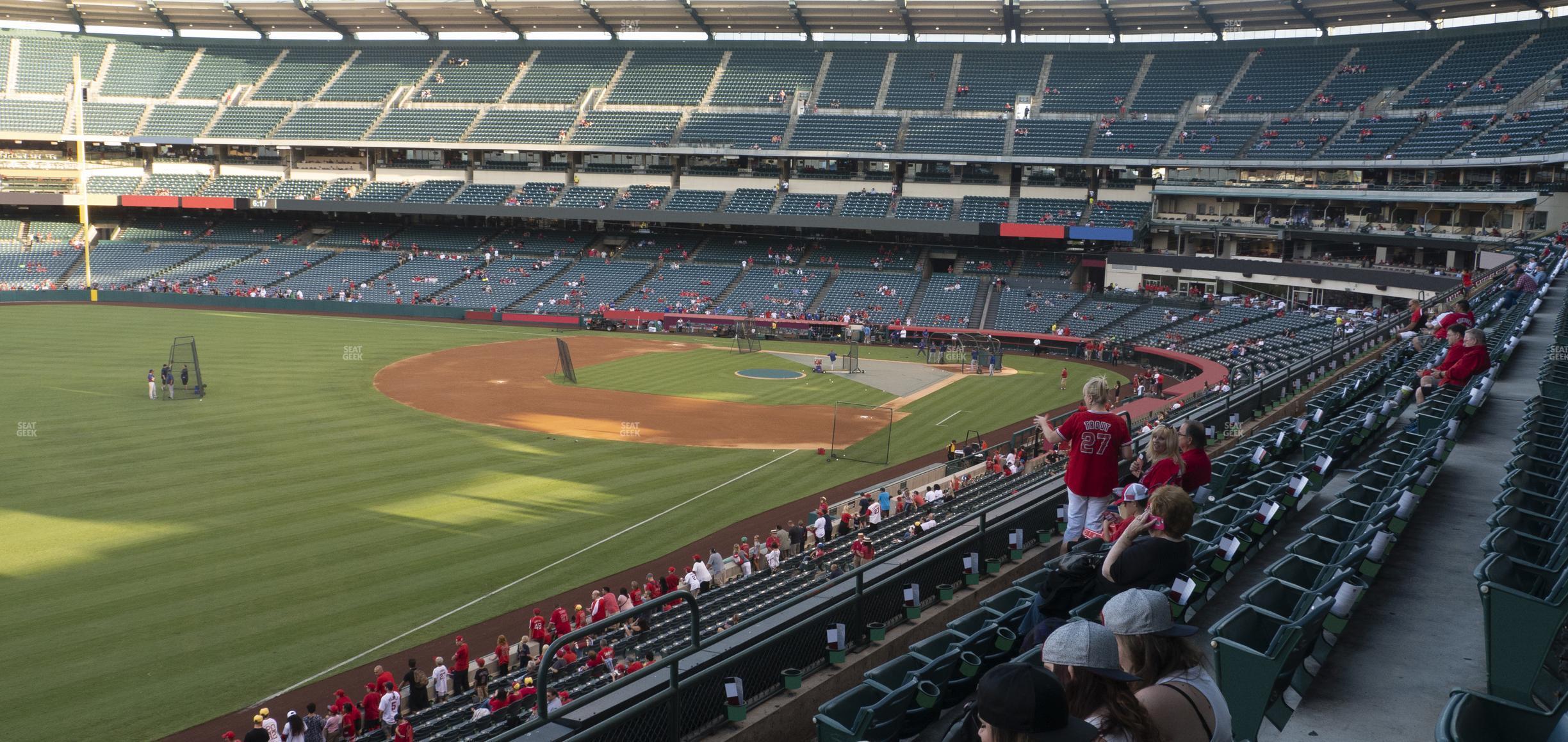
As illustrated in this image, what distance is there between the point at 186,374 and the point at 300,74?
5679cm

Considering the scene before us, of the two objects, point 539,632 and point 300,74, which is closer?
point 539,632

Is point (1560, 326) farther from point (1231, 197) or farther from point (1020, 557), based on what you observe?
point (1231, 197)

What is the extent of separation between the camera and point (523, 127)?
78125mm

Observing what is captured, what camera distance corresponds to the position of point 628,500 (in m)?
26.9

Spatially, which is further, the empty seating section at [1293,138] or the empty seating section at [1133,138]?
the empty seating section at [1133,138]

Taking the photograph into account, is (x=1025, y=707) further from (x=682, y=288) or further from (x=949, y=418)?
(x=682, y=288)

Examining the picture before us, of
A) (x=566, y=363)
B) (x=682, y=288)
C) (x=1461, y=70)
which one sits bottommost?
(x=566, y=363)

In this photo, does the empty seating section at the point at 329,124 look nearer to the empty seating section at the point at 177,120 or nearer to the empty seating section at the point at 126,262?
the empty seating section at the point at 177,120

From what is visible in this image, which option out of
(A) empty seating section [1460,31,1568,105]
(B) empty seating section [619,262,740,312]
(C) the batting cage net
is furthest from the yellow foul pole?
(A) empty seating section [1460,31,1568,105]

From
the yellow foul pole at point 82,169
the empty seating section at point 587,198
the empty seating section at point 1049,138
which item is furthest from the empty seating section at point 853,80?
the yellow foul pole at point 82,169

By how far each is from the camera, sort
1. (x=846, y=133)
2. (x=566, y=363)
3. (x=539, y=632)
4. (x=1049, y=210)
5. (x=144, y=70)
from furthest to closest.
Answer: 1. (x=144, y=70)
2. (x=846, y=133)
3. (x=1049, y=210)
4. (x=566, y=363)
5. (x=539, y=632)

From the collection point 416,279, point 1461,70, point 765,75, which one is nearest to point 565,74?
point 765,75

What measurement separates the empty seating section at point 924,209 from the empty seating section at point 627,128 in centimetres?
1842

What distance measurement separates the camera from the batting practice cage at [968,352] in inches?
2028
